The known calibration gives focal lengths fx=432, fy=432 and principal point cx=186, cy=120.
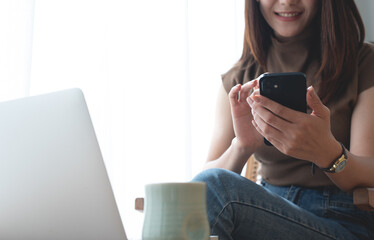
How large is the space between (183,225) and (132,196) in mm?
1302

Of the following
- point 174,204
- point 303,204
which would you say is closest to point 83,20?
point 303,204

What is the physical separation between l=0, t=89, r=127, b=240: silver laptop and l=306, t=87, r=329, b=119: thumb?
50 centimetres

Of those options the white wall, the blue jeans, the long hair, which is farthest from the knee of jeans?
the white wall

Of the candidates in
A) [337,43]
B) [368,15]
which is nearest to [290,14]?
Result: [337,43]

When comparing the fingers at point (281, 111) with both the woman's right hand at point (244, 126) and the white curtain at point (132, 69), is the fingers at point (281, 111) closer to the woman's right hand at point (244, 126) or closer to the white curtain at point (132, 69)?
the woman's right hand at point (244, 126)

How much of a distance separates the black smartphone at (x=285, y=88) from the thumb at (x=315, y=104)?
0.02 m

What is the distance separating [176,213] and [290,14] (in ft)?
2.88

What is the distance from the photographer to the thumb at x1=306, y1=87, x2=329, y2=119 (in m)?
0.89

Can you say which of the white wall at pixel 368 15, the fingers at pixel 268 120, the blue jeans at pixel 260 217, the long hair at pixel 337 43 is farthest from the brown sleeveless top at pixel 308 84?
the white wall at pixel 368 15

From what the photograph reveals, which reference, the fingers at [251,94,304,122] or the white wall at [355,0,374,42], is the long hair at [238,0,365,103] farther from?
the white wall at [355,0,374,42]

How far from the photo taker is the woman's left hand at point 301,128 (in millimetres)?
892

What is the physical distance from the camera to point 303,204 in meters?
1.07

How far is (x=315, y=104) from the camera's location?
898 millimetres

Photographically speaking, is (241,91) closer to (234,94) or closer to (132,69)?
(234,94)
